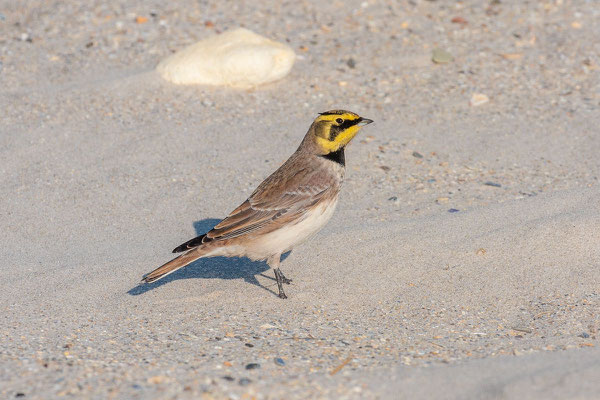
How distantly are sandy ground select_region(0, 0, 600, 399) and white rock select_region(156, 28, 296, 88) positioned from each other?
0.65ft

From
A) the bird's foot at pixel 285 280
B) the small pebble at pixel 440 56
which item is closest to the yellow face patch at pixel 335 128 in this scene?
the bird's foot at pixel 285 280

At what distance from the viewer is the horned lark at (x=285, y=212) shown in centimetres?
602

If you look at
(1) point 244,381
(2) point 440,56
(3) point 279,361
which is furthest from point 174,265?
(2) point 440,56

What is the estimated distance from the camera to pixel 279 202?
615cm

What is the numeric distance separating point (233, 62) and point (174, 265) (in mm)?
4733

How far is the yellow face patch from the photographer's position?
630cm

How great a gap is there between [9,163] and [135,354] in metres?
4.23

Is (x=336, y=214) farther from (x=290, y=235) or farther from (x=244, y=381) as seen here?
(x=244, y=381)

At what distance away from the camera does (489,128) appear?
952 cm

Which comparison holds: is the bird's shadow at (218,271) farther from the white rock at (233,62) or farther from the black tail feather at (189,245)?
the white rock at (233,62)

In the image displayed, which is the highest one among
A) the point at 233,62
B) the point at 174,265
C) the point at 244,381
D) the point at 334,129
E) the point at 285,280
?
the point at 233,62

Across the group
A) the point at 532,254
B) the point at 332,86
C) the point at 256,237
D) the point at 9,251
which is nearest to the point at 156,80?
the point at 332,86

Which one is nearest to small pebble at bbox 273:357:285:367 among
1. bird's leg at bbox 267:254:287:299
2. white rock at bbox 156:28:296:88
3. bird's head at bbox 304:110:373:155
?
bird's leg at bbox 267:254:287:299

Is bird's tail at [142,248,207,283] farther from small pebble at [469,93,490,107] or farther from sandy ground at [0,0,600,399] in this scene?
small pebble at [469,93,490,107]
